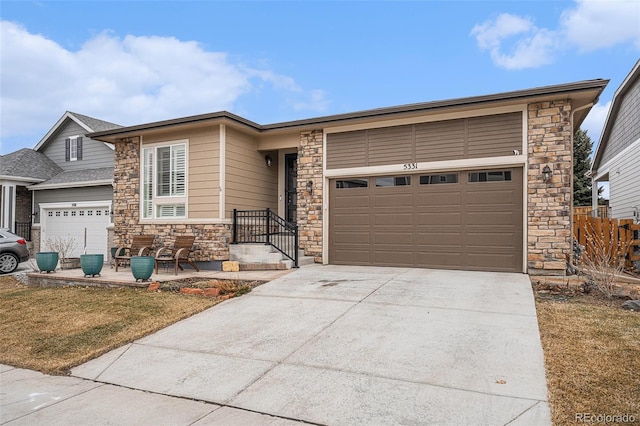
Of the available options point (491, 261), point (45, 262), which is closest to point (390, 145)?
point (491, 261)

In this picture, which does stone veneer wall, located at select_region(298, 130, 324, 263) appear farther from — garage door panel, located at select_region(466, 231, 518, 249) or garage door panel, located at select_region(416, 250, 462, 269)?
garage door panel, located at select_region(466, 231, 518, 249)

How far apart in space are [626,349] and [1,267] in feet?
47.7

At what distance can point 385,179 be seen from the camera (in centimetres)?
984

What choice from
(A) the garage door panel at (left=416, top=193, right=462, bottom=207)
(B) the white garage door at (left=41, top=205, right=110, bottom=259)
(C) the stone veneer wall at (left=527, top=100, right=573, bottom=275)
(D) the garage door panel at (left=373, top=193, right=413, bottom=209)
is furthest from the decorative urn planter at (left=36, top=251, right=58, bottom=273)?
(C) the stone veneer wall at (left=527, top=100, right=573, bottom=275)

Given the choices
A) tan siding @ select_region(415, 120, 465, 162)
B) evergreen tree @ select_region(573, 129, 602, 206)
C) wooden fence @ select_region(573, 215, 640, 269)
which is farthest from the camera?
evergreen tree @ select_region(573, 129, 602, 206)

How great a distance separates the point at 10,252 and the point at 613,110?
67.7 feet

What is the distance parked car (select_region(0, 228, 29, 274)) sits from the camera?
11875 mm

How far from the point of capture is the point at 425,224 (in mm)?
9273

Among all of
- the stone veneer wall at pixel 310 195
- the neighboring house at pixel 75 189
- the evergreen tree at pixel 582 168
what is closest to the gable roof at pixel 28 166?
the neighboring house at pixel 75 189

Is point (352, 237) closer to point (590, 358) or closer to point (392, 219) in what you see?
point (392, 219)

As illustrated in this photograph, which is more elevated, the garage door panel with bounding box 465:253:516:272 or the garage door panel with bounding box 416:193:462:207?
the garage door panel with bounding box 416:193:462:207

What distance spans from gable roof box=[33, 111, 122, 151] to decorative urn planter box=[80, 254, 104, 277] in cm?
963

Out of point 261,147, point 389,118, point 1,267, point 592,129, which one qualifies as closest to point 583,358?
point 389,118

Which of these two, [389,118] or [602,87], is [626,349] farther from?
[389,118]
